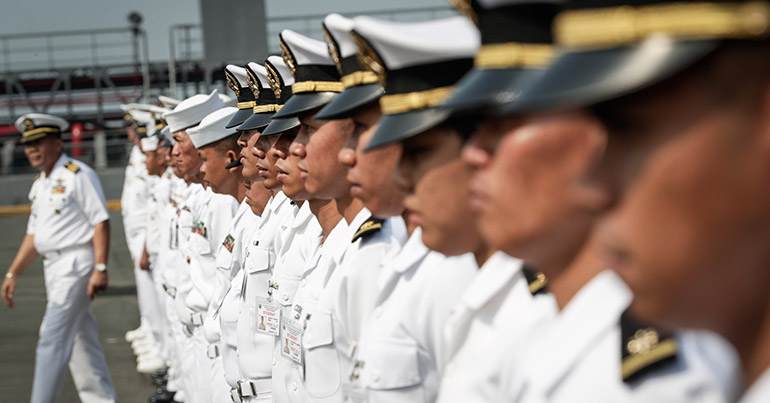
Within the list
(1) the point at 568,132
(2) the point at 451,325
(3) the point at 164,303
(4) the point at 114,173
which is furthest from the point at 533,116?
(4) the point at 114,173

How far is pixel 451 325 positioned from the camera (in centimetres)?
199

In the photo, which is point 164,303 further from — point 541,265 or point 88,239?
point 541,265

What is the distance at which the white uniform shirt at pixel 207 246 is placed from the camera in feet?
18.9

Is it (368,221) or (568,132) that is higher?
(568,132)

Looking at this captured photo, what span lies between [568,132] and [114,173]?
67.4ft

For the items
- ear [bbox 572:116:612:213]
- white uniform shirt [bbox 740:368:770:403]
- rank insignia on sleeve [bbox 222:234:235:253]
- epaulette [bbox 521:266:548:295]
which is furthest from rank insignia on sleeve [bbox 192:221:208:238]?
white uniform shirt [bbox 740:368:770:403]

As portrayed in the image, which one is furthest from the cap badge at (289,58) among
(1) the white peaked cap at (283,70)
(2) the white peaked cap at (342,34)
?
(2) the white peaked cap at (342,34)

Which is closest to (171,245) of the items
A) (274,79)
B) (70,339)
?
(70,339)

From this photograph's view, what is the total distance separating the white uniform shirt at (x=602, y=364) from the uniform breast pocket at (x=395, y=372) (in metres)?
0.68

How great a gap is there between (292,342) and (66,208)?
193 inches

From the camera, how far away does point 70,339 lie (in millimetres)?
7301

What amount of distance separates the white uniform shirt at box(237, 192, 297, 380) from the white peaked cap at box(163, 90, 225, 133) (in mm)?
2289

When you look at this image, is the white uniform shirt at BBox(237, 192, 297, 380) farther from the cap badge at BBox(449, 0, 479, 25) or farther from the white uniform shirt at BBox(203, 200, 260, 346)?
the cap badge at BBox(449, 0, 479, 25)

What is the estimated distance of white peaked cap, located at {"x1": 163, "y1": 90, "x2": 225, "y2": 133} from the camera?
659 cm
